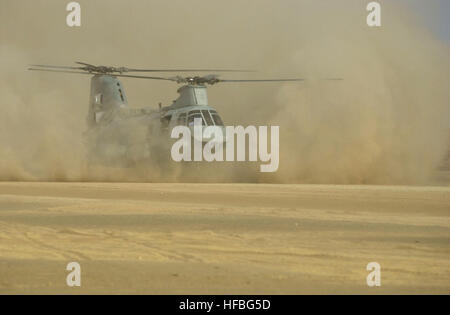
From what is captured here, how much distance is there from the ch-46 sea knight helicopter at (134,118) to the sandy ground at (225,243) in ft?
23.2

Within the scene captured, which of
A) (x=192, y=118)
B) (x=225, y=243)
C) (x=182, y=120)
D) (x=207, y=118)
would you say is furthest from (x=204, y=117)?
(x=225, y=243)

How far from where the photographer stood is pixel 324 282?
7066 millimetres

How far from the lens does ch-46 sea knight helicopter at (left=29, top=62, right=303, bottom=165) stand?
23.7 m

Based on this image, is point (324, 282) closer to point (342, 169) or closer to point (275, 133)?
point (342, 169)

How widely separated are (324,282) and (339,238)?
3.11m

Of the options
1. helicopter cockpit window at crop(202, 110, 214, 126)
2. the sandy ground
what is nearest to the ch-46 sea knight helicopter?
helicopter cockpit window at crop(202, 110, 214, 126)

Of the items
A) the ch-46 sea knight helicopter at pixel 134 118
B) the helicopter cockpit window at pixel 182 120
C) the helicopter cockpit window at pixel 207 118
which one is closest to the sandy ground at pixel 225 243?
the helicopter cockpit window at pixel 207 118

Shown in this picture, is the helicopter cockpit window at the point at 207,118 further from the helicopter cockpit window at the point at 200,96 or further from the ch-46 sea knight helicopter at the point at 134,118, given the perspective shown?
the helicopter cockpit window at the point at 200,96

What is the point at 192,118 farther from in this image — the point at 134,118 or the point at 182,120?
the point at 134,118

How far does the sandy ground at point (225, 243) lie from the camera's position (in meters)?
7.05

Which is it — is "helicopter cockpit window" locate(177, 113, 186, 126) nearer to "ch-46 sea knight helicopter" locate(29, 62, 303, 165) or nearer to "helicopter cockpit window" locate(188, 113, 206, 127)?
"ch-46 sea knight helicopter" locate(29, 62, 303, 165)

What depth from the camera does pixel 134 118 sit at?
25.9 meters

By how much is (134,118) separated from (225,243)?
16829 mm

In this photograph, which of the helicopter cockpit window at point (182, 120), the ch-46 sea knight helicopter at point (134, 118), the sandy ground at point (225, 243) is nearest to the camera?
the sandy ground at point (225, 243)
